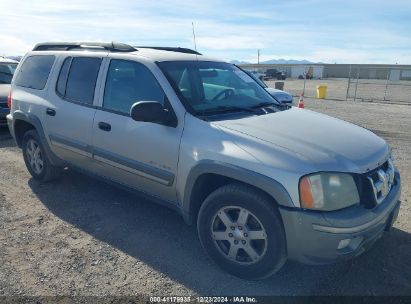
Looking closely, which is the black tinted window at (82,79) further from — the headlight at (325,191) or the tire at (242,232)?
the headlight at (325,191)

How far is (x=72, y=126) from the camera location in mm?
4160

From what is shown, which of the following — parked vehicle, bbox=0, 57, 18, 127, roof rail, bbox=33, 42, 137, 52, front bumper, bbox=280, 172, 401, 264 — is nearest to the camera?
front bumper, bbox=280, 172, 401, 264

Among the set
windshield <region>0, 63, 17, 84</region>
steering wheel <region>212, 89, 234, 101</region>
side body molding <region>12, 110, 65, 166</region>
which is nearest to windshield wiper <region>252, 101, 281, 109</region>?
steering wheel <region>212, 89, 234, 101</region>

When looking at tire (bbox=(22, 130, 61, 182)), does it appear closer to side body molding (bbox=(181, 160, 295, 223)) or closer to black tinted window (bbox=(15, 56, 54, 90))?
black tinted window (bbox=(15, 56, 54, 90))

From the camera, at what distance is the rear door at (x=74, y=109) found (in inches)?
157

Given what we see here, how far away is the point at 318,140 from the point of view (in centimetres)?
295

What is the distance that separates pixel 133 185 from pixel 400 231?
2892 millimetres

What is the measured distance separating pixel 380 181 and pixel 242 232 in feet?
3.90

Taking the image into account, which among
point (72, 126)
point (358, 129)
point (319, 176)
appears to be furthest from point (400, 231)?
point (72, 126)

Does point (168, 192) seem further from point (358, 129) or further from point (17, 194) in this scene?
point (17, 194)

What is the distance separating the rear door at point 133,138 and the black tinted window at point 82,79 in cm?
25

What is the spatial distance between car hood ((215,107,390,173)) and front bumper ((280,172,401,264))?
336mm

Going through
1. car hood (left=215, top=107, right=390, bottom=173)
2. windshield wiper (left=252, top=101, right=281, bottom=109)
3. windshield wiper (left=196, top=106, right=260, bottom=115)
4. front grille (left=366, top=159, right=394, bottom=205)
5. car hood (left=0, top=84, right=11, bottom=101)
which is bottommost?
car hood (left=0, top=84, right=11, bottom=101)

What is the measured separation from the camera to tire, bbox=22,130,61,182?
4.90 meters
